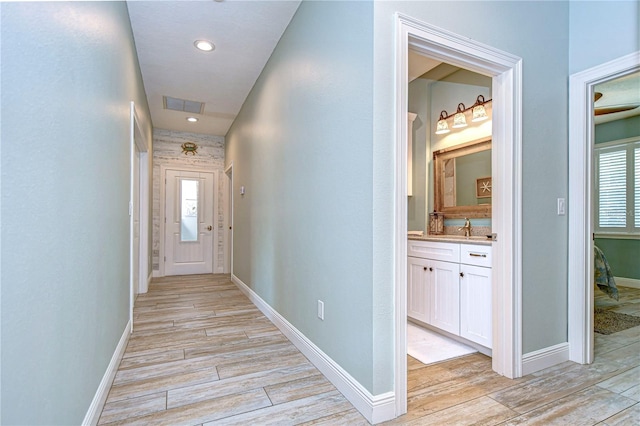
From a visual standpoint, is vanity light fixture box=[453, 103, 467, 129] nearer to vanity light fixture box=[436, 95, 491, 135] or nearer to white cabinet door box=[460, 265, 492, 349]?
vanity light fixture box=[436, 95, 491, 135]

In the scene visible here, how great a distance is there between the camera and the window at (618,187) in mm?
4796

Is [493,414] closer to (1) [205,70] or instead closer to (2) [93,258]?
(2) [93,258]

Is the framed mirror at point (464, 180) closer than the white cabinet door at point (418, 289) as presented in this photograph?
No

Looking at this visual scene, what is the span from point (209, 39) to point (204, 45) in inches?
4.8

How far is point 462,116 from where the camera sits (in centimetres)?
302

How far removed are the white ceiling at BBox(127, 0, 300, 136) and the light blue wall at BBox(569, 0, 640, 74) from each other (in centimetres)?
200

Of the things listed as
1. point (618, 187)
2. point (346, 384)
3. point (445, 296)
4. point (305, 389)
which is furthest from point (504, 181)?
point (618, 187)

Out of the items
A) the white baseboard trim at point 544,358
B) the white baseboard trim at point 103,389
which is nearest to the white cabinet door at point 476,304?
the white baseboard trim at point 544,358

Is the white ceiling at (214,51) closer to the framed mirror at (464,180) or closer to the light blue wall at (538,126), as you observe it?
the light blue wall at (538,126)

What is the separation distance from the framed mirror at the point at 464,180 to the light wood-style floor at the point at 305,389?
4.39 ft

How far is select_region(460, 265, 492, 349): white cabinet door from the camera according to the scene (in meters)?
2.22

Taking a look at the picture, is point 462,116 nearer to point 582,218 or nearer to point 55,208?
point 582,218

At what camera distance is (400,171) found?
63.8 inches

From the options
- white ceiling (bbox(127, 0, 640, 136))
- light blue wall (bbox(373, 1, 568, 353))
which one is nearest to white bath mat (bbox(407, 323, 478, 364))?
light blue wall (bbox(373, 1, 568, 353))
